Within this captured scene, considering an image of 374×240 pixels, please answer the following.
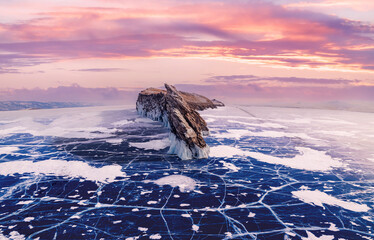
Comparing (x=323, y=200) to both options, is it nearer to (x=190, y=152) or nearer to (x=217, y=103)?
(x=190, y=152)

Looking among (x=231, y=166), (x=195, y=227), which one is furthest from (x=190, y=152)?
(x=195, y=227)

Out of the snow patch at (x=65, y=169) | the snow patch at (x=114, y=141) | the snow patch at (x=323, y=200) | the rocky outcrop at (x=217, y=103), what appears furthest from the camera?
the rocky outcrop at (x=217, y=103)

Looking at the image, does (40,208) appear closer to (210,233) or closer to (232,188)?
(210,233)

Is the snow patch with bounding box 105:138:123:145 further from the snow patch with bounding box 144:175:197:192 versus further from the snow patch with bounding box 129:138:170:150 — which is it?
the snow patch with bounding box 144:175:197:192

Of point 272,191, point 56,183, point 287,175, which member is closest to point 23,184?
point 56,183

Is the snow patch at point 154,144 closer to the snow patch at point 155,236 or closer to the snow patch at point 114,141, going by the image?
the snow patch at point 114,141

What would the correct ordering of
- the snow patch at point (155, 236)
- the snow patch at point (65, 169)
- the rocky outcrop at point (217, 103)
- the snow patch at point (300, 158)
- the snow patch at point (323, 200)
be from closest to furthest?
the snow patch at point (155, 236) < the snow patch at point (323, 200) < the snow patch at point (65, 169) < the snow patch at point (300, 158) < the rocky outcrop at point (217, 103)

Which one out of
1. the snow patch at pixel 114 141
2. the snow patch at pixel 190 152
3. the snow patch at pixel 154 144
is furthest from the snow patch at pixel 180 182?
the snow patch at pixel 114 141
